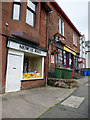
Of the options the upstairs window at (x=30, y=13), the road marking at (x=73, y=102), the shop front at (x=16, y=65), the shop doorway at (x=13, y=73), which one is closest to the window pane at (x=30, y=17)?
the upstairs window at (x=30, y=13)

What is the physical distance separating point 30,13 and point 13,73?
A: 14.6 ft

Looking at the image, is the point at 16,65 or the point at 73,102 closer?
the point at 73,102

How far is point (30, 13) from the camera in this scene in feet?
22.3

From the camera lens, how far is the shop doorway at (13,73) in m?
5.02

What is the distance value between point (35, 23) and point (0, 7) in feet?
8.76

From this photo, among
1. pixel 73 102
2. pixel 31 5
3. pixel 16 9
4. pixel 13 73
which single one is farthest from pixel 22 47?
pixel 73 102

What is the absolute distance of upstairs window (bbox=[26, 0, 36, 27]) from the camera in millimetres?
6539

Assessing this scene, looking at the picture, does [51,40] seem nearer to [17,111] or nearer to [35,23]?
[35,23]

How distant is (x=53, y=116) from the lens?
9.61 feet

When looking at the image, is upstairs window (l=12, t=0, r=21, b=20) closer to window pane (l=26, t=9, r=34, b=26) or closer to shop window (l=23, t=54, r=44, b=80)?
window pane (l=26, t=9, r=34, b=26)

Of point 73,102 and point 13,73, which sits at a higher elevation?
point 13,73

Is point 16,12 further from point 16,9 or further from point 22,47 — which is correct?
point 22,47

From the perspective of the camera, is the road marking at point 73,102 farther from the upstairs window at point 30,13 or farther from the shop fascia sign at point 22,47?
the upstairs window at point 30,13

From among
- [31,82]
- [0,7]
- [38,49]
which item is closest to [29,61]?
[38,49]
